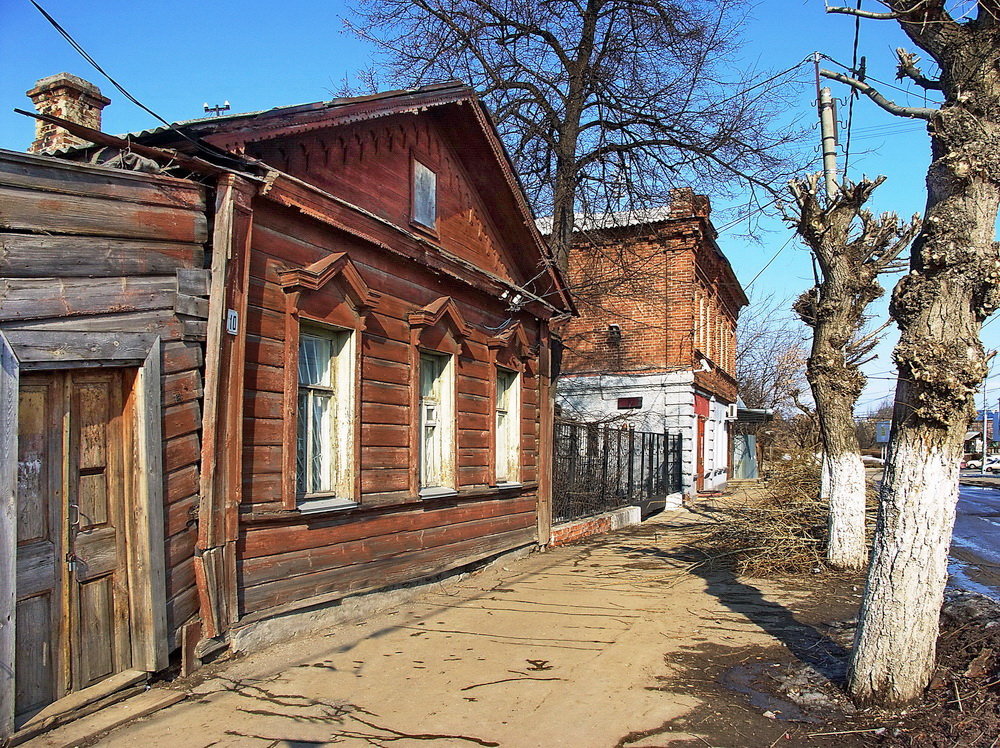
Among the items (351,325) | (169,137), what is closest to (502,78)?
(351,325)

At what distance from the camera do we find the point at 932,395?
5.02 meters

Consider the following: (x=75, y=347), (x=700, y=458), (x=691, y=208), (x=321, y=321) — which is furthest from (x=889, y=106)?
(x=700, y=458)

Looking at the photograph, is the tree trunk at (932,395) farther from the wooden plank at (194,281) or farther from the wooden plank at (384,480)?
the wooden plank at (194,281)

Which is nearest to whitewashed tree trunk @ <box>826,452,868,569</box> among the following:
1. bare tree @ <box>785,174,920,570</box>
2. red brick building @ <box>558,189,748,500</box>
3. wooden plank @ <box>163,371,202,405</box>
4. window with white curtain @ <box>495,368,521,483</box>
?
bare tree @ <box>785,174,920,570</box>

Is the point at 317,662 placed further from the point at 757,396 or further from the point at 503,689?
the point at 757,396

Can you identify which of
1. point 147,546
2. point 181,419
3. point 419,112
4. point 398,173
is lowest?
point 147,546

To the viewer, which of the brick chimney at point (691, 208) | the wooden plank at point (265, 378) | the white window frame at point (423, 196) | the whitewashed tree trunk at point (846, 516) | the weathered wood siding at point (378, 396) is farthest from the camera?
the brick chimney at point (691, 208)

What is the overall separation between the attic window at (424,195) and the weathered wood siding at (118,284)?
3599 millimetres

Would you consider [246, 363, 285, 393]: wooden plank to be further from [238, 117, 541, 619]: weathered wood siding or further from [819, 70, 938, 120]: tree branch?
[819, 70, 938, 120]: tree branch

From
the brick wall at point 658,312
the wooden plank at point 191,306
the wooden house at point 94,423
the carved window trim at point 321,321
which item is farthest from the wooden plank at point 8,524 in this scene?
the brick wall at point 658,312

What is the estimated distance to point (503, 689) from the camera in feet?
18.6

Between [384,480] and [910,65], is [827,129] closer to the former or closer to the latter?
[910,65]

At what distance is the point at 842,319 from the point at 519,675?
7.19 meters

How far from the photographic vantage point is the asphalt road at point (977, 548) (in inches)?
416
